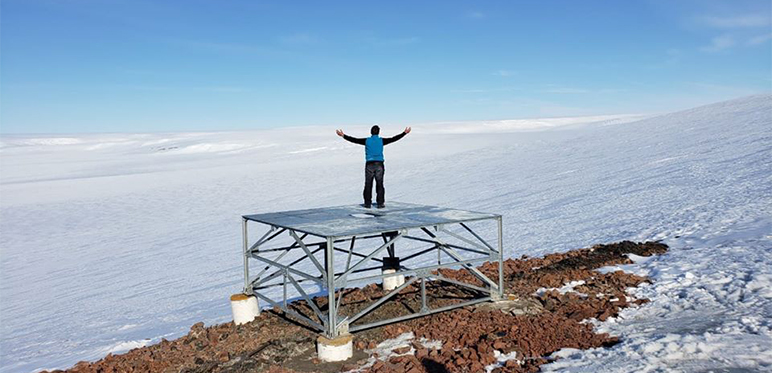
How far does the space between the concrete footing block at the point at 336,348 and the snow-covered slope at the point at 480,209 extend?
107 inches

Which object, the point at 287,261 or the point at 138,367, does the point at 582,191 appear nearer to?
the point at 287,261

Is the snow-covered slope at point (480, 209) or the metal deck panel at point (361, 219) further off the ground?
the metal deck panel at point (361, 219)

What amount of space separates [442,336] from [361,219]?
2318 mm

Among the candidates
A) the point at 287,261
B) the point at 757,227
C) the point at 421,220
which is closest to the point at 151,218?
the point at 287,261

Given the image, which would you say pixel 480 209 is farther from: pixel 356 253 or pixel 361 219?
pixel 361 219

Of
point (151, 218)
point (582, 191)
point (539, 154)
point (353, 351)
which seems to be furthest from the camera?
point (539, 154)

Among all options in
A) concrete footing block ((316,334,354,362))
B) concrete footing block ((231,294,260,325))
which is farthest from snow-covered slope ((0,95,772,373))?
concrete footing block ((316,334,354,362))

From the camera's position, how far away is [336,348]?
740 cm

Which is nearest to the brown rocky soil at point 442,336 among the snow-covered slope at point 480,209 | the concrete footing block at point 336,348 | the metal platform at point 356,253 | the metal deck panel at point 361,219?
the concrete footing block at point 336,348

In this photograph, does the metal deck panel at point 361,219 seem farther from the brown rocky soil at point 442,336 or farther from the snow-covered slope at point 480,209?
the snow-covered slope at point 480,209

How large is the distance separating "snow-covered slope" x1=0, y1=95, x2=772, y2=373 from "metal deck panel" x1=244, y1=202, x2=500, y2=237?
9.05 feet

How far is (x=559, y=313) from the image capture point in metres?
8.39

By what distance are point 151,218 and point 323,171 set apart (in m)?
13.4

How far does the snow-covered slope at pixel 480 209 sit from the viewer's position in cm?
794
